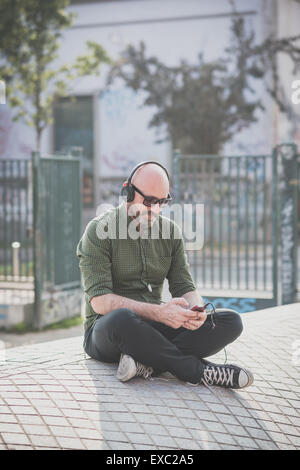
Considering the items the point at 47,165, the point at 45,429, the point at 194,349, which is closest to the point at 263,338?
the point at 194,349

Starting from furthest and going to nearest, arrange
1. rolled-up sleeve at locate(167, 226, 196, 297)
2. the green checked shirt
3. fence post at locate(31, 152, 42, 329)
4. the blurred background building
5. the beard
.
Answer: the blurred background building
fence post at locate(31, 152, 42, 329)
rolled-up sleeve at locate(167, 226, 196, 297)
the beard
the green checked shirt

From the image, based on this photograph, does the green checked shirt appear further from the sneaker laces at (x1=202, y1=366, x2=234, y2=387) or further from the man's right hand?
the sneaker laces at (x1=202, y1=366, x2=234, y2=387)

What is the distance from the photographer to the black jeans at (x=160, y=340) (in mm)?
4234

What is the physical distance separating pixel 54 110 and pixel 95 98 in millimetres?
1545

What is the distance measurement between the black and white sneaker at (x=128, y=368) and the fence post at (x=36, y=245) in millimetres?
5109

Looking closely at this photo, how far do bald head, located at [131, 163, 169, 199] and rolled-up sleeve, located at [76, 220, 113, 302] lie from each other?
0.40m

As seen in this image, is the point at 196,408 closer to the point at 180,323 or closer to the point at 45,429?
the point at 180,323

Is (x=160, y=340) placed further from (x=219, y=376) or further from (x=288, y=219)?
(x=288, y=219)

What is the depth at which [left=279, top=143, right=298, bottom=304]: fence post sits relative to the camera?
880 cm

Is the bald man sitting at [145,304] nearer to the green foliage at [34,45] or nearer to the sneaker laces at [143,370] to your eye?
the sneaker laces at [143,370]

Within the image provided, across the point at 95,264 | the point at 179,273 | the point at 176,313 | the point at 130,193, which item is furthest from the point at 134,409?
the point at 130,193

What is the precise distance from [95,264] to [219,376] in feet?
3.61

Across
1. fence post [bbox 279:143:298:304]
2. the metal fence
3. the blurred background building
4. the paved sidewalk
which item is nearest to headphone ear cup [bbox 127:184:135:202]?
the paved sidewalk

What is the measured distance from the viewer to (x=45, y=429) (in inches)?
142
